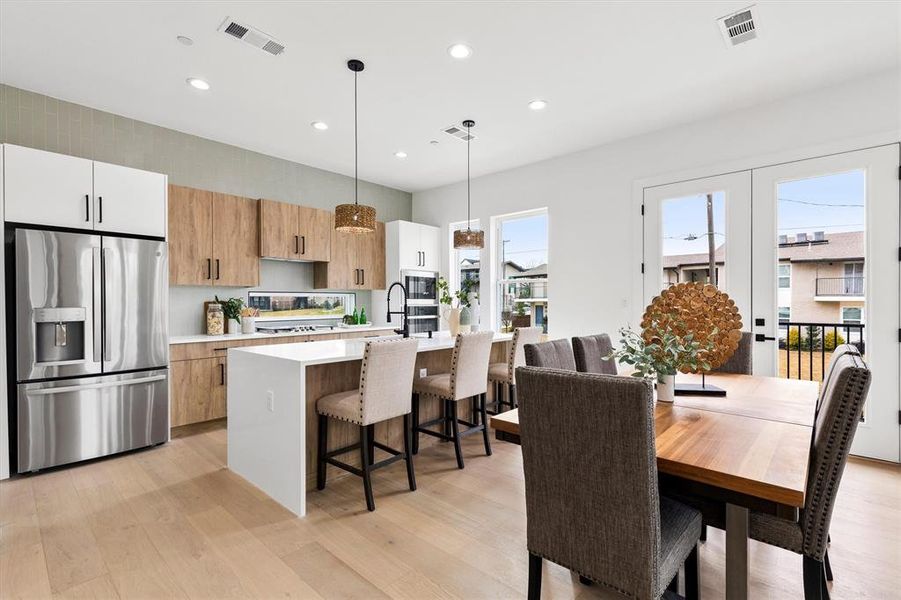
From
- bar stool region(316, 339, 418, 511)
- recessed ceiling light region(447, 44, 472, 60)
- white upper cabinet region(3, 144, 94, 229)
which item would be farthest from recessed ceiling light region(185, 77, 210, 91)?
bar stool region(316, 339, 418, 511)

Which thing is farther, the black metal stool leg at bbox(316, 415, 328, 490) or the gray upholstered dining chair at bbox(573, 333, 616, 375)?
the black metal stool leg at bbox(316, 415, 328, 490)

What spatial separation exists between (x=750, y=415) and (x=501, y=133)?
348 centimetres

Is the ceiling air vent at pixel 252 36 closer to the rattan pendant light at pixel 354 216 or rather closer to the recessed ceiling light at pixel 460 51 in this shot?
the rattan pendant light at pixel 354 216

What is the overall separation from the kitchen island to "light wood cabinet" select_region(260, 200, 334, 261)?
2.09 m

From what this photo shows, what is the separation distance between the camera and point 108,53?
9.78 ft

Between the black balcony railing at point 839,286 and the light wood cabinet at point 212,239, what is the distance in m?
5.23

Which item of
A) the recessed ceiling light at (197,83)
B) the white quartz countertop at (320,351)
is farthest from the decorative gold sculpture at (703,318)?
the recessed ceiling light at (197,83)

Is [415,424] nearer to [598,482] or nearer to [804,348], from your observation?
[598,482]

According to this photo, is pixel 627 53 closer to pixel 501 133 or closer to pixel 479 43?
pixel 479 43

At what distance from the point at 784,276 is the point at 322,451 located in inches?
152

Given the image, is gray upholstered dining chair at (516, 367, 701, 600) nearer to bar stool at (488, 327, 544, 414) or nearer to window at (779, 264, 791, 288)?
bar stool at (488, 327, 544, 414)

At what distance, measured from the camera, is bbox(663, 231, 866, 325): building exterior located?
338 centimetres

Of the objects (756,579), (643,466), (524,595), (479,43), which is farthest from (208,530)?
(479,43)

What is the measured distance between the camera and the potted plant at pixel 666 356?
73.1 inches
